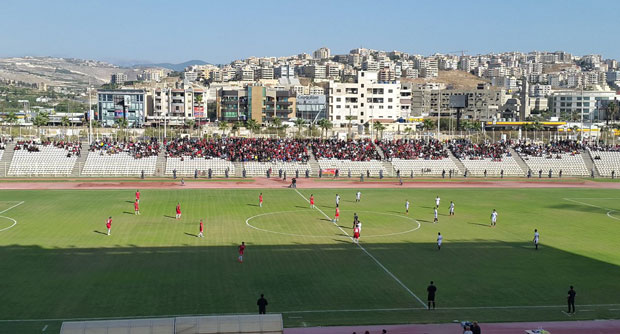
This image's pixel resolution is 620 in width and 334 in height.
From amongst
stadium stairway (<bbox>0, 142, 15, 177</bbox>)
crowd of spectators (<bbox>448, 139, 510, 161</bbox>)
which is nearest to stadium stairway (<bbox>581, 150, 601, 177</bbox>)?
crowd of spectators (<bbox>448, 139, 510, 161</bbox>)

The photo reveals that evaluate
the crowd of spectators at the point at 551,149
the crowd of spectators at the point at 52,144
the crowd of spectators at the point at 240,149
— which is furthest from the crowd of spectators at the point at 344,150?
the crowd of spectators at the point at 52,144

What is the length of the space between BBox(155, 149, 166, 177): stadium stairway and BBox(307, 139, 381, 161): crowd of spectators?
74.5ft

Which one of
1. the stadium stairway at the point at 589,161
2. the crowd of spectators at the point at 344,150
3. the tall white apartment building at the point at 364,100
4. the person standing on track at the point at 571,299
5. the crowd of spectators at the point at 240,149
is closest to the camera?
the person standing on track at the point at 571,299

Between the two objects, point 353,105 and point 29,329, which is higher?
point 353,105

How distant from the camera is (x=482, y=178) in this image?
288 feet

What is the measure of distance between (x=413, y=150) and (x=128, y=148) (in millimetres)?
44655

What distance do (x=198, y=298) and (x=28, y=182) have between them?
181 ft

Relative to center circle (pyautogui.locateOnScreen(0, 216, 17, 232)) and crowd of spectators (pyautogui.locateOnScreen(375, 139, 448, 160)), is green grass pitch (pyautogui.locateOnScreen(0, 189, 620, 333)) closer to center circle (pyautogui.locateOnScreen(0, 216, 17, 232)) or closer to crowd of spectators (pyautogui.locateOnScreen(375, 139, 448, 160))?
center circle (pyautogui.locateOnScreen(0, 216, 17, 232))

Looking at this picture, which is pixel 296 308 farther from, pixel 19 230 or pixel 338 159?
pixel 338 159

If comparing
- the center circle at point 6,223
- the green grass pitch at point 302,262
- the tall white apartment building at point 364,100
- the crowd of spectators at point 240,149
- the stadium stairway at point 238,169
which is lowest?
the green grass pitch at point 302,262

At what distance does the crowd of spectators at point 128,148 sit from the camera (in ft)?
286

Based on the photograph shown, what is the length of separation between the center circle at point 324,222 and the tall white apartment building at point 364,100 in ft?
413

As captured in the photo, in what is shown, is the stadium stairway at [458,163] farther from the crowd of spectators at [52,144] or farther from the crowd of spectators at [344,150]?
the crowd of spectators at [52,144]

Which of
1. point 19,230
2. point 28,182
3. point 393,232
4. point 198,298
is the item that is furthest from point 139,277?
point 28,182
